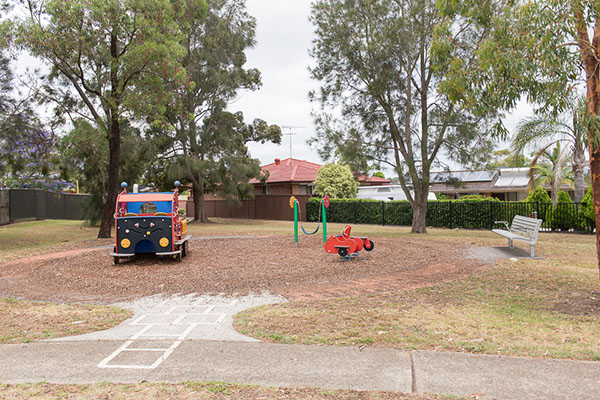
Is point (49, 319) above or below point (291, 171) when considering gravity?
below

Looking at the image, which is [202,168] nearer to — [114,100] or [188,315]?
[114,100]

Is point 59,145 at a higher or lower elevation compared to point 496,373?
higher

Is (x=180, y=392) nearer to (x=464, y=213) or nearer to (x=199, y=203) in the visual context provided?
(x=464, y=213)

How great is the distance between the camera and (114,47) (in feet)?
57.9

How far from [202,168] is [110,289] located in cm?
2027

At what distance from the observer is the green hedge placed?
19.6 m


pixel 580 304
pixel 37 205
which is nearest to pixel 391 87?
pixel 580 304

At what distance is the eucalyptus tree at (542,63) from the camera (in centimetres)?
643

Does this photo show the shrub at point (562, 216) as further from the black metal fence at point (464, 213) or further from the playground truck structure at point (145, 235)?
the playground truck structure at point (145, 235)

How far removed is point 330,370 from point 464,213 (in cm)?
2057

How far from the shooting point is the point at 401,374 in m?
4.02

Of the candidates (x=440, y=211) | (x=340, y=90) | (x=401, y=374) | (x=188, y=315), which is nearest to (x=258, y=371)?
(x=401, y=374)

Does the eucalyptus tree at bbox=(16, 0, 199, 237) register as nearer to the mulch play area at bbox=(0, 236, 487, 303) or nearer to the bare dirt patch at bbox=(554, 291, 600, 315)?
the mulch play area at bbox=(0, 236, 487, 303)

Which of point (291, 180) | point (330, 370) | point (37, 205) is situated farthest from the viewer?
point (291, 180)
